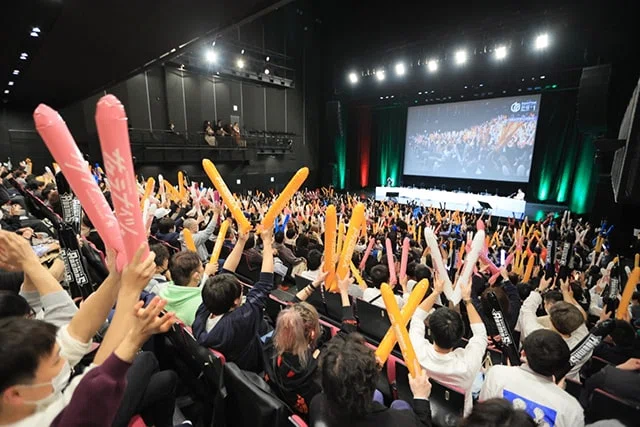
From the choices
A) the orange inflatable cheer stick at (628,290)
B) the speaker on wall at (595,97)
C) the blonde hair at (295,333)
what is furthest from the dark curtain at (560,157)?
the blonde hair at (295,333)

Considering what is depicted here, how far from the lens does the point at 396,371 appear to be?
1.93 meters

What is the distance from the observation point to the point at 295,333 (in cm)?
162

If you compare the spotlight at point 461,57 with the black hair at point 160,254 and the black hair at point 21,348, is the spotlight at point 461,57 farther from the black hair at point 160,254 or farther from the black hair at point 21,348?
the black hair at point 21,348

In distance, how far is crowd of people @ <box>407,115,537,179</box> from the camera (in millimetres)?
11648

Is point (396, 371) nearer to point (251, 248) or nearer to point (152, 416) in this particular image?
point (152, 416)

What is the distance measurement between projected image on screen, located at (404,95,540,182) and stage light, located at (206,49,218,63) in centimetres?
849

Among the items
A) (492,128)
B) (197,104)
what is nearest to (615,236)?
(492,128)

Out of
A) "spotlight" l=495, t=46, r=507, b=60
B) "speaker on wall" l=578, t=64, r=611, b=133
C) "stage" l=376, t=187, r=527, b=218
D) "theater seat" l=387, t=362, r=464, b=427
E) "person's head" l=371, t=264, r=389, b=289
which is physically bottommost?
"stage" l=376, t=187, r=527, b=218

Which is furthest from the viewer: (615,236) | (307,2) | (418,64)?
→ (307,2)

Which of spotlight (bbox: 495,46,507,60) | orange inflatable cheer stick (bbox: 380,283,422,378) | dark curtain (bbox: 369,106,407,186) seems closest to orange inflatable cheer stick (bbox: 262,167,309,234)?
orange inflatable cheer stick (bbox: 380,283,422,378)

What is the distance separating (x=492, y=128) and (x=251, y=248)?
1136 centimetres

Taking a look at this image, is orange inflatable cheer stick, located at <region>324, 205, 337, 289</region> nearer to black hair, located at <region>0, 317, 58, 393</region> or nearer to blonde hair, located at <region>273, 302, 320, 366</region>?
blonde hair, located at <region>273, 302, 320, 366</region>

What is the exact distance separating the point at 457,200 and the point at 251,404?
38.7 feet

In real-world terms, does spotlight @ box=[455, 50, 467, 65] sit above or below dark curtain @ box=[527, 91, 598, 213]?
above
